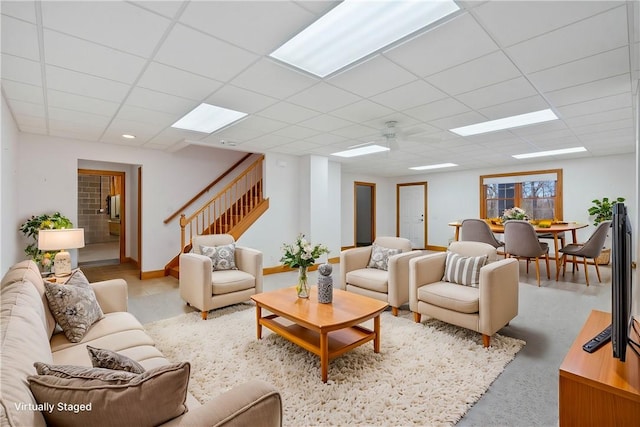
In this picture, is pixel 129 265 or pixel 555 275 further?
pixel 129 265

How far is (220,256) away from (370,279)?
197 cm

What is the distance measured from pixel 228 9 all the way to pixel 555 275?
6.53 meters

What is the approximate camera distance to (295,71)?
8.16 feet

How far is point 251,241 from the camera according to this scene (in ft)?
19.0

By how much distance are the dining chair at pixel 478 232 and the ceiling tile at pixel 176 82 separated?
465cm

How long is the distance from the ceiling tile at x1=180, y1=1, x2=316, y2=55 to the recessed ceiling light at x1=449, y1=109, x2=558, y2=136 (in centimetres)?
311

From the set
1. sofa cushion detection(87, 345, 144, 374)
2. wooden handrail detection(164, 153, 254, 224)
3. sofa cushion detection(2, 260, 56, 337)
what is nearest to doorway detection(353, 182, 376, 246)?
wooden handrail detection(164, 153, 254, 224)

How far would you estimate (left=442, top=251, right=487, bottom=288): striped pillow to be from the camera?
3.17m

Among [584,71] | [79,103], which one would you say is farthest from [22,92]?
[584,71]

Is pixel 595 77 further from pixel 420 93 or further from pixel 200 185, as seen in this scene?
pixel 200 185

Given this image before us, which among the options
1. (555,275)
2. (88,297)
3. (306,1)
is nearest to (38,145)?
(88,297)

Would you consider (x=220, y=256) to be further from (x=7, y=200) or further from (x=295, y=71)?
(x=295, y=71)

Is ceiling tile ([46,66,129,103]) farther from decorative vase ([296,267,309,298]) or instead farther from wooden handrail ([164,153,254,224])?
wooden handrail ([164,153,254,224])

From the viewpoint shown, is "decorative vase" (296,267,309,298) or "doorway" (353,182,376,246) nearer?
"decorative vase" (296,267,309,298)
